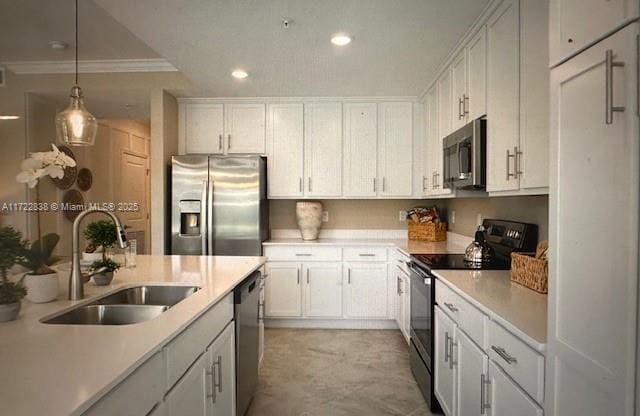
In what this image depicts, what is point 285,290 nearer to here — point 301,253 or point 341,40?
point 301,253

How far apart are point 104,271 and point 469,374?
5.80 feet

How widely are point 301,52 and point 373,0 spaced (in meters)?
0.83

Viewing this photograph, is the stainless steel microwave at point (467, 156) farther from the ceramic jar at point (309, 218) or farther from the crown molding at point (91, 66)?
the crown molding at point (91, 66)

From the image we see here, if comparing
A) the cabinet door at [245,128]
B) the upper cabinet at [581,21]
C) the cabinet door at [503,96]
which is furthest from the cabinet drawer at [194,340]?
the cabinet door at [245,128]

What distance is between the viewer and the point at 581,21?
3.18ft

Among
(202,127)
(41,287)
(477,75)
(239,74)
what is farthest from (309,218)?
(41,287)

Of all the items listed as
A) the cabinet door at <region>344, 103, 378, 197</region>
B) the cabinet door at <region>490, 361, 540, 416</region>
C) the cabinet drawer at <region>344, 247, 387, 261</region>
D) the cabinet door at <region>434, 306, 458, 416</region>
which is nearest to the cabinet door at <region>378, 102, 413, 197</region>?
the cabinet door at <region>344, 103, 378, 197</region>

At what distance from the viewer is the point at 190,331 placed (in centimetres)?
138

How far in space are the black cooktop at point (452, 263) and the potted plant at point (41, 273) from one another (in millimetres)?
1974

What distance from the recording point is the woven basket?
1.71 meters

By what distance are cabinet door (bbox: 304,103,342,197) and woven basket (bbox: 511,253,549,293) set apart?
2.34 meters

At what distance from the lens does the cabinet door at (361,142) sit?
160 inches

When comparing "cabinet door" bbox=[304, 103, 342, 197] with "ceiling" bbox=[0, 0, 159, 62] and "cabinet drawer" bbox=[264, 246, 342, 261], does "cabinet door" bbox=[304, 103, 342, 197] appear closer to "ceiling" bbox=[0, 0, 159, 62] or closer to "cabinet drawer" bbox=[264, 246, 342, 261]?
"cabinet drawer" bbox=[264, 246, 342, 261]

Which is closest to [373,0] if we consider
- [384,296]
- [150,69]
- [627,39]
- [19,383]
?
[627,39]
